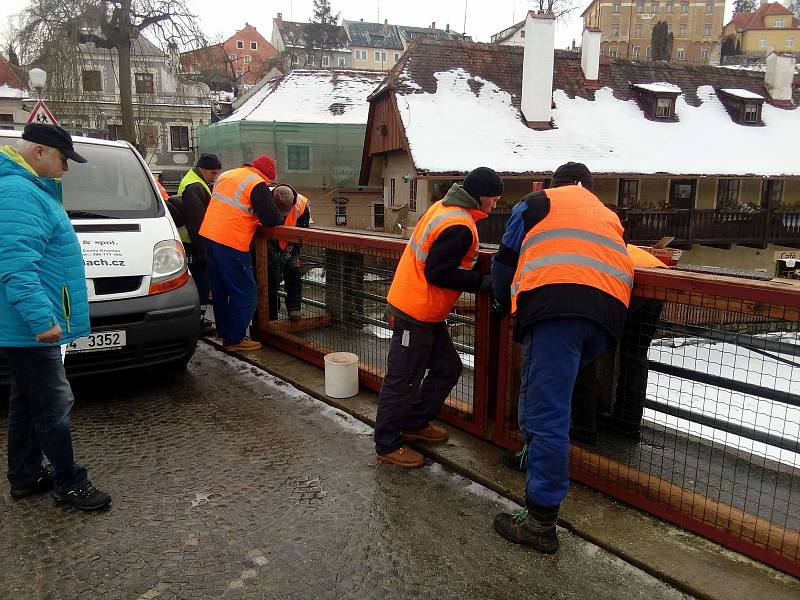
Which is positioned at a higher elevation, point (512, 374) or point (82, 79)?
point (82, 79)

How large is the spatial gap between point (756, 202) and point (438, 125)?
13.3 m

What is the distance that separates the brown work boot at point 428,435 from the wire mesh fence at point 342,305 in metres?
0.22

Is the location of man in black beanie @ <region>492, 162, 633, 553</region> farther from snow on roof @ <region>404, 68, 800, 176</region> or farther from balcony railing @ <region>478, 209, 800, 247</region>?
balcony railing @ <region>478, 209, 800, 247</region>

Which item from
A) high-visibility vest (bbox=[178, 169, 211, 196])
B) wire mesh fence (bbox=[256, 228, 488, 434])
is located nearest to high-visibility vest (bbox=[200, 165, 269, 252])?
wire mesh fence (bbox=[256, 228, 488, 434])

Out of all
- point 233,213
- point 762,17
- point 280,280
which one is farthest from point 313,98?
point 762,17

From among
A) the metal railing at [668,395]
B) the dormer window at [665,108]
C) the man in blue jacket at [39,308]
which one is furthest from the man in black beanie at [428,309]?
the dormer window at [665,108]

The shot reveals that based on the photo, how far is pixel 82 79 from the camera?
20.6 meters

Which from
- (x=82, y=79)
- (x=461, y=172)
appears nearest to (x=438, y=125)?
(x=461, y=172)

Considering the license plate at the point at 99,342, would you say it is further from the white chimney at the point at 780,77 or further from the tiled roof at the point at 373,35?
the tiled roof at the point at 373,35

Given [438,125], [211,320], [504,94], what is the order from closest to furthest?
[211,320]
[438,125]
[504,94]

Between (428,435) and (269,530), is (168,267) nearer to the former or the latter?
(428,435)

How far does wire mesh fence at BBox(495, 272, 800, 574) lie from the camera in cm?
279

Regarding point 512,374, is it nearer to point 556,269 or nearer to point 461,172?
point 556,269

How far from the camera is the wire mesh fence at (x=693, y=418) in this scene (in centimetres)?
279
